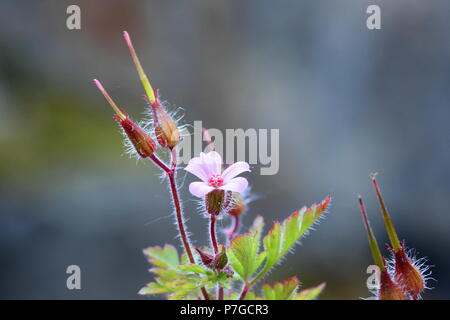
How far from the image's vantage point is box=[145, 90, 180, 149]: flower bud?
2.39 feet

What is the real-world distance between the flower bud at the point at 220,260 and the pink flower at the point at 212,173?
0.09 m

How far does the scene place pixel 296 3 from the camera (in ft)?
11.2

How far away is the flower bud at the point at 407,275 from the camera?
0.65m

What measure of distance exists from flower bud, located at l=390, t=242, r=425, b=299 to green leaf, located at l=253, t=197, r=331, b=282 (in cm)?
14

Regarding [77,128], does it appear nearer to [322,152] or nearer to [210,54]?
[210,54]

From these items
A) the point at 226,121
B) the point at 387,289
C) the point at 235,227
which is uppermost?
the point at 226,121

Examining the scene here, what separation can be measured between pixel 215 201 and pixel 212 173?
0.15 ft

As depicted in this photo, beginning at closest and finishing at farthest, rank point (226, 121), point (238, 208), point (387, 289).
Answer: point (387, 289)
point (238, 208)
point (226, 121)

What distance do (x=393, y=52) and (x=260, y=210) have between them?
158cm

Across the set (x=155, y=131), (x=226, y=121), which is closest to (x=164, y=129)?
(x=155, y=131)

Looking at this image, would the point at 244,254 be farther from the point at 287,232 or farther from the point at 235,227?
the point at 235,227

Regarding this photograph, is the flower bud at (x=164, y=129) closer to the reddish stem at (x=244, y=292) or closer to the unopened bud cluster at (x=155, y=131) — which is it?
the unopened bud cluster at (x=155, y=131)

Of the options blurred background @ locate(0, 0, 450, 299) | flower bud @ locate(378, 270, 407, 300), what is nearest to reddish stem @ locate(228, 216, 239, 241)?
flower bud @ locate(378, 270, 407, 300)

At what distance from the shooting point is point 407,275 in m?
0.65
